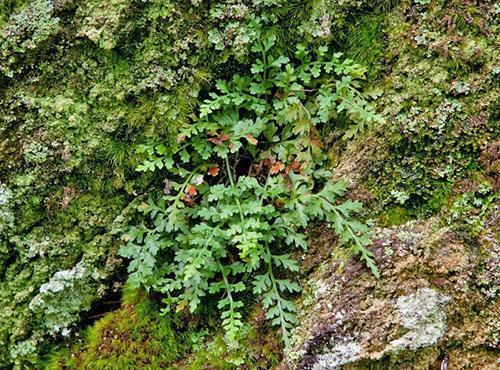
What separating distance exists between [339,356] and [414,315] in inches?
19.7

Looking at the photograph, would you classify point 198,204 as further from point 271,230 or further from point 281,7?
point 281,7

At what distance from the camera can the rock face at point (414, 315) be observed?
2.99 metres

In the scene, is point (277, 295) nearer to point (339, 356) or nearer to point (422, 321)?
point (339, 356)

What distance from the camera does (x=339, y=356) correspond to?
9.91ft

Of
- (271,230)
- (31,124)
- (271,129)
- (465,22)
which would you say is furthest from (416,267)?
(31,124)

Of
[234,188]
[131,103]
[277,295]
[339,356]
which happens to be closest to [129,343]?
[277,295]

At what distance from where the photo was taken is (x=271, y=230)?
3.48m

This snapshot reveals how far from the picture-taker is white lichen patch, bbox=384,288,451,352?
2971mm

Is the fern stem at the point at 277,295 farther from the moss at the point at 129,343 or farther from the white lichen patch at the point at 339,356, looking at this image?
the moss at the point at 129,343

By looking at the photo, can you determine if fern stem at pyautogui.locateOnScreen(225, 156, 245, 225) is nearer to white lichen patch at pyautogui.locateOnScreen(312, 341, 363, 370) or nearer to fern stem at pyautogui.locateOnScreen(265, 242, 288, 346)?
fern stem at pyautogui.locateOnScreen(265, 242, 288, 346)

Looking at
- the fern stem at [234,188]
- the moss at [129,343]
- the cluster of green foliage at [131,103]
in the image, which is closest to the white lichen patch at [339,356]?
the cluster of green foliage at [131,103]

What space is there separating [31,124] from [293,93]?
190cm

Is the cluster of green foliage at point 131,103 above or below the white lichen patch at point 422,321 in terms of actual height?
above

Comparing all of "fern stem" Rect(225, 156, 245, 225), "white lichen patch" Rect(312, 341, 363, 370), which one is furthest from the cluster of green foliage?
"white lichen patch" Rect(312, 341, 363, 370)
